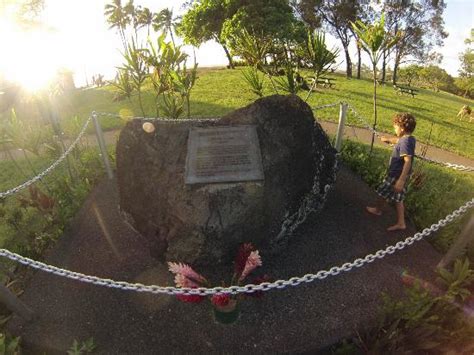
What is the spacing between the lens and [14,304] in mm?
3967

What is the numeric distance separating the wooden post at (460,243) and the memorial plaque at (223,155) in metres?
2.47

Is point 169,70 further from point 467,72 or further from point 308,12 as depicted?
point 467,72

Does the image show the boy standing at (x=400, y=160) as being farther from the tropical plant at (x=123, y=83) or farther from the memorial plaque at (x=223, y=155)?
the tropical plant at (x=123, y=83)

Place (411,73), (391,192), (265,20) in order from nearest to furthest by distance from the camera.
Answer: (391,192) < (265,20) < (411,73)

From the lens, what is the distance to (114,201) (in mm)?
A: 6531

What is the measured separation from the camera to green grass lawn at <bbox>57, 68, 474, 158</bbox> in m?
12.7

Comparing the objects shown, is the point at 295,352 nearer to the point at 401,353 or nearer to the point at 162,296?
the point at 401,353

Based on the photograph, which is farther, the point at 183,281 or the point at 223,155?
the point at 223,155

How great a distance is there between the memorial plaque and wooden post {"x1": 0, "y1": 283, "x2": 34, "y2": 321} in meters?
2.37

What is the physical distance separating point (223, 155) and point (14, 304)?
3.08 meters

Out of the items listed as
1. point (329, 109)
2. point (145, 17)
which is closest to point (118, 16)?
point (145, 17)

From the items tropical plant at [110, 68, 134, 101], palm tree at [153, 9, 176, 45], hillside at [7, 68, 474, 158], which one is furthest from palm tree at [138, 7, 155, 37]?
tropical plant at [110, 68, 134, 101]

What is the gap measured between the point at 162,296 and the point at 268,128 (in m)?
2.77

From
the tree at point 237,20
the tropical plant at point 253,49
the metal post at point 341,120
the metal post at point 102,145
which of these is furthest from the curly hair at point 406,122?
the tree at point 237,20
